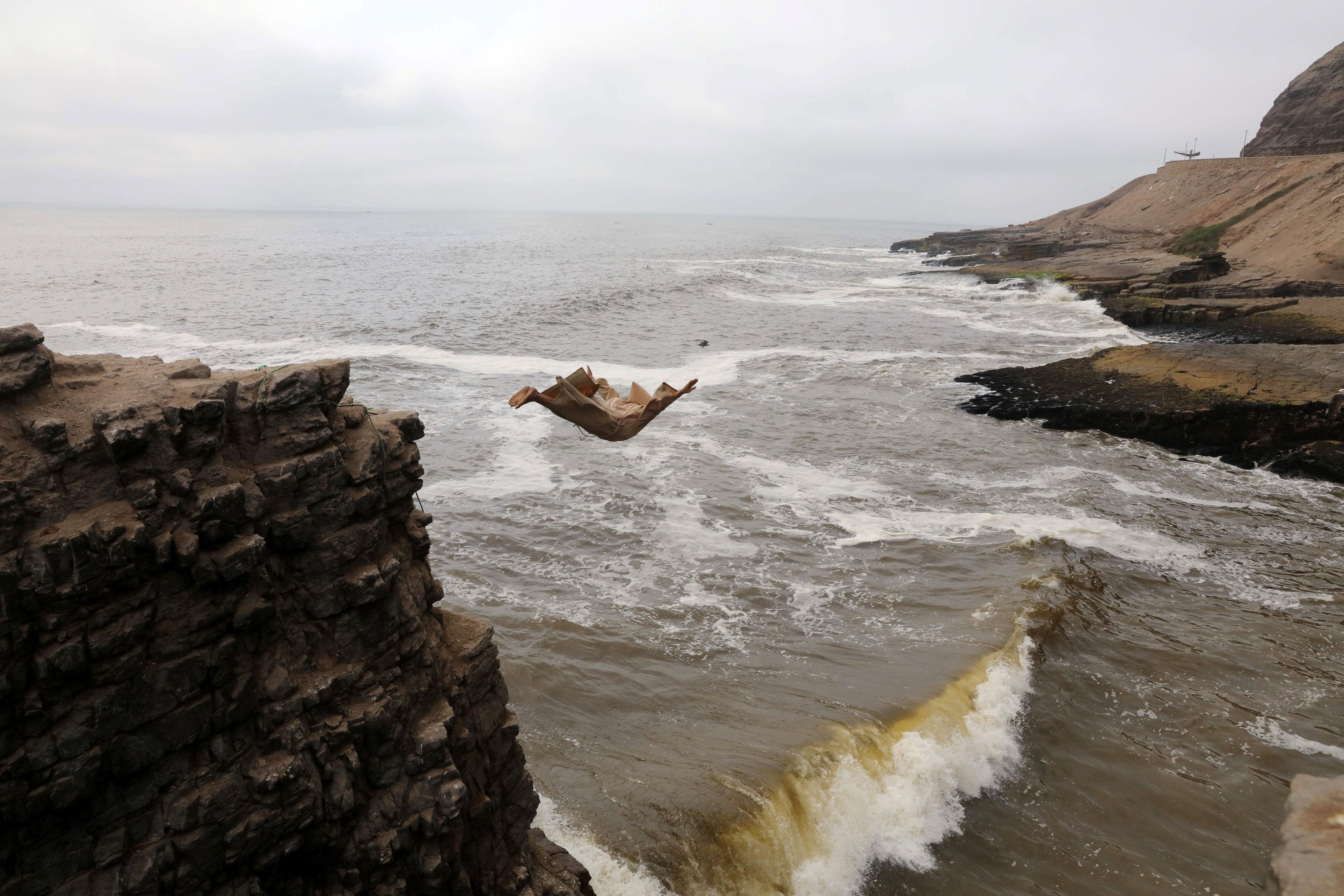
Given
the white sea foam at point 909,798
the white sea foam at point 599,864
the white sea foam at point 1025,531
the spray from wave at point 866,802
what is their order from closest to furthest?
the white sea foam at point 599,864
the spray from wave at point 866,802
the white sea foam at point 909,798
the white sea foam at point 1025,531

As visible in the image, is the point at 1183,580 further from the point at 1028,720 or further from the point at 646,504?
the point at 646,504

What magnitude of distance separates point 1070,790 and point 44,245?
112988 millimetres

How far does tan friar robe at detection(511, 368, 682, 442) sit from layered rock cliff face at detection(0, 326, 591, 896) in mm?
2430

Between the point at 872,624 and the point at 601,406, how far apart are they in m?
7.01

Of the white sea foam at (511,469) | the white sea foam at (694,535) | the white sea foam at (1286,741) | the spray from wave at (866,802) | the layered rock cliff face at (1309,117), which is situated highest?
the layered rock cliff face at (1309,117)

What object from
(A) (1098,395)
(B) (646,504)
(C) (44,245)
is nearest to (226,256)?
(C) (44,245)

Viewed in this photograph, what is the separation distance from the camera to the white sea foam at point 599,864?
27.7 feet

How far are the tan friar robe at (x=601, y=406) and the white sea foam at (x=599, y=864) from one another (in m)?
4.61

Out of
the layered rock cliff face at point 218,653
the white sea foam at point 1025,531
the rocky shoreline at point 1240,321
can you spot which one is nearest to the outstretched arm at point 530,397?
the layered rock cliff face at point 218,653

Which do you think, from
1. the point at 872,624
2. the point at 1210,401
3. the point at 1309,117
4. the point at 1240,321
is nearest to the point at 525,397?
the point at 872,624

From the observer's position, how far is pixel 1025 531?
1705 centimetres

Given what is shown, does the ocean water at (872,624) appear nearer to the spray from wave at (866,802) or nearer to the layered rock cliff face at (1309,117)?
the spray from wave at (866,802)

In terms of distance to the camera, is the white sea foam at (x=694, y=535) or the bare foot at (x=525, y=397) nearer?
the bare foot at (x=525, y=397)

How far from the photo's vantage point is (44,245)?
8675cm
